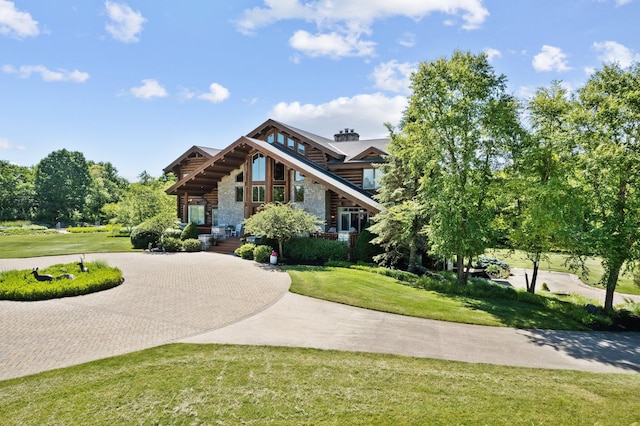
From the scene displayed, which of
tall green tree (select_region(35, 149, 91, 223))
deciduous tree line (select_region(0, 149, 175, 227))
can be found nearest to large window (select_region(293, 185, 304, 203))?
deciduous tree line (select_region(0, 149, 175, 227))

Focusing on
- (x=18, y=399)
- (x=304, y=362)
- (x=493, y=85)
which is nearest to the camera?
(x=18, y=399)

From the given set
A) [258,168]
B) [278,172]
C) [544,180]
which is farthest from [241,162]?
[544,180]

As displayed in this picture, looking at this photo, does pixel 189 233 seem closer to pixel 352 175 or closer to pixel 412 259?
pixel 352 175

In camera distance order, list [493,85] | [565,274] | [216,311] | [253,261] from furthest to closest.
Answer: [565,274] < [253,261] < [493,85] < [216,311]

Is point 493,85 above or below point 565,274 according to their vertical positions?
above

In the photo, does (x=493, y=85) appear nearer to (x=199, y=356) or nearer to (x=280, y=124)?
(x=199, y=356)

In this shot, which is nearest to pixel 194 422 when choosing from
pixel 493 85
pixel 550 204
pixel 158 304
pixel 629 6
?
pixel 158 304

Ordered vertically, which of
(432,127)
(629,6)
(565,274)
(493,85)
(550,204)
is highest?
(629,6)

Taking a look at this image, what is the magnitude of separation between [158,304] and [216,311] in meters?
2.19

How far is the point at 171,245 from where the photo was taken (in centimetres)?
2462

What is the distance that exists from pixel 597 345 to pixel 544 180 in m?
7.11

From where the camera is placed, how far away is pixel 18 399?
6.14 metres

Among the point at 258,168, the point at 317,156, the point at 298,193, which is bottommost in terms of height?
the point at 298,193

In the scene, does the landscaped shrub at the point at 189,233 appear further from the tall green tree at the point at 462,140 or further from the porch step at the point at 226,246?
the tall green tree at the point at 462,140
